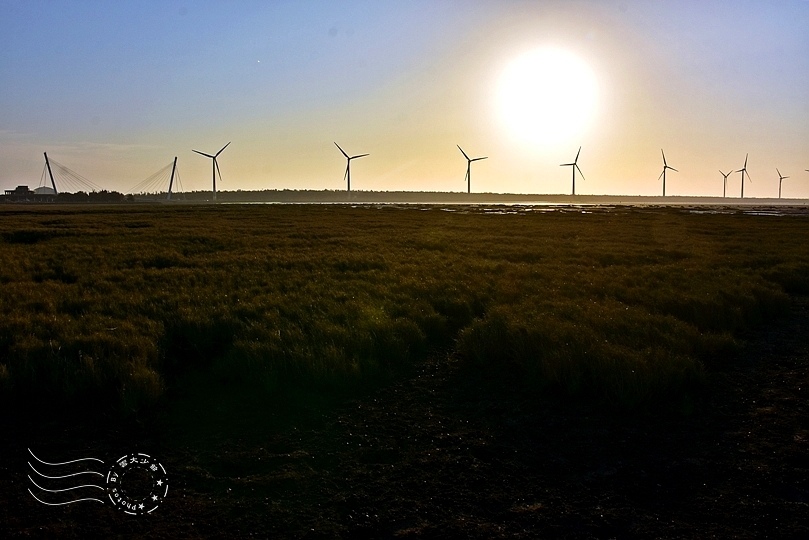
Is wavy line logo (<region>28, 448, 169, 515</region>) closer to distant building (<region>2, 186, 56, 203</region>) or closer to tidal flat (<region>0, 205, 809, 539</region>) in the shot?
tidal flat (<region>0, 205, 809, 539</region>)

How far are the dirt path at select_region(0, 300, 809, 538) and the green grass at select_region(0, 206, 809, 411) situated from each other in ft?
3.57

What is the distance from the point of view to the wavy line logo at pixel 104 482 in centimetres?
658

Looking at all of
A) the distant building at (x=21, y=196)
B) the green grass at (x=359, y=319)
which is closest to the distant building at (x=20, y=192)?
the distant building at (x=21, y=196)

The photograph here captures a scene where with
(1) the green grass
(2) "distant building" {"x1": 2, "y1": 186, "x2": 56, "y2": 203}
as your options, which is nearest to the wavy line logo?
(1) the green grass

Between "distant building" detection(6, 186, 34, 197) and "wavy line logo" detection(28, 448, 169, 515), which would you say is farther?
"distant building" detection(6, 186, 34, 197)

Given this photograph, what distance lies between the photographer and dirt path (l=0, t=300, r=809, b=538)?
612 cm

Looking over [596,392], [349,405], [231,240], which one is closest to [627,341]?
[596,392]

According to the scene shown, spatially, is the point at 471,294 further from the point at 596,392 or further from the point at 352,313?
the point at 596,392

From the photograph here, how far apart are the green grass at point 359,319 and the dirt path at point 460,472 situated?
1089 mm

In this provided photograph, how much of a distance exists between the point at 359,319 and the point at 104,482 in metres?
7.56

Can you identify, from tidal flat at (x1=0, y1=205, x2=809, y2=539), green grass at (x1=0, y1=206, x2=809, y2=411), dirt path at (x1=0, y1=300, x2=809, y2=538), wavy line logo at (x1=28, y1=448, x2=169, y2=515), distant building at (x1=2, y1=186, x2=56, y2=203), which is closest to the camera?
dirt path at (x1=0, y1=300, x2=809, y2=538)

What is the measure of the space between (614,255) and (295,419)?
23.2 meters

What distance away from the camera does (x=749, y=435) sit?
837cm

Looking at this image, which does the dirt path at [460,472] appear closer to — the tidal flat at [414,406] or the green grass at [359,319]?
the tidal flat at [414,406]
